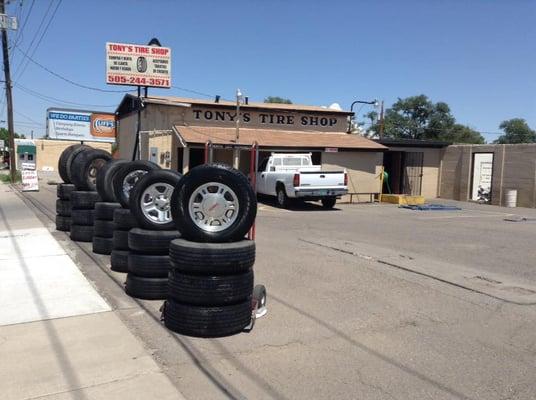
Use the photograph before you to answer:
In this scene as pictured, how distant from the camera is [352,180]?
24.2m

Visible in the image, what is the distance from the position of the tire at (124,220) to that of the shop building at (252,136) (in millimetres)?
13347

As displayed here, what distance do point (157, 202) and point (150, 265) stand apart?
3.21ft

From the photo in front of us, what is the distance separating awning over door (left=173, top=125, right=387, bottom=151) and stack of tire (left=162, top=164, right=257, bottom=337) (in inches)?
608

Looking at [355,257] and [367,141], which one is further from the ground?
[367,141]

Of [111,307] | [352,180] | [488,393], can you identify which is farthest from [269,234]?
[352,180]

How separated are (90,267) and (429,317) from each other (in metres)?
5.01

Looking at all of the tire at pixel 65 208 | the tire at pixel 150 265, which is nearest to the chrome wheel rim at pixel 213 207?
the tire at pixel 150 265

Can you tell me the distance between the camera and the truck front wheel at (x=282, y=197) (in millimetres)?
19984

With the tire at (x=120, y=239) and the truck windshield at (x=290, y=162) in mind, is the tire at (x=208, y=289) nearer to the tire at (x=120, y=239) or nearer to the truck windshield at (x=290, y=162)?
the tire at (x=120, y=239)

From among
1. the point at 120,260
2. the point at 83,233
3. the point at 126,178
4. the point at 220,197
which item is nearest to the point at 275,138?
the point at 83,233

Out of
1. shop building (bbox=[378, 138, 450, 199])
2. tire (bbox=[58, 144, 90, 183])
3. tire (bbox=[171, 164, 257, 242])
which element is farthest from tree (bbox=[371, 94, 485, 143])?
tire (bbox=[171, 164, 257, 242])

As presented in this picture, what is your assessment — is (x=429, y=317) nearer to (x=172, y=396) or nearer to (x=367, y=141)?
(x=172, y=396)

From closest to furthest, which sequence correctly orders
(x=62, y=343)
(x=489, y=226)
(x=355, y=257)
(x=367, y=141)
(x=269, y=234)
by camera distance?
(x=62, y=343) < (x=355, y=257) < (x=269, y=234) < (x=489, y=226) < (x=367, y=141)

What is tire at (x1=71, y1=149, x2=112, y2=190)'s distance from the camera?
10.8 meters
